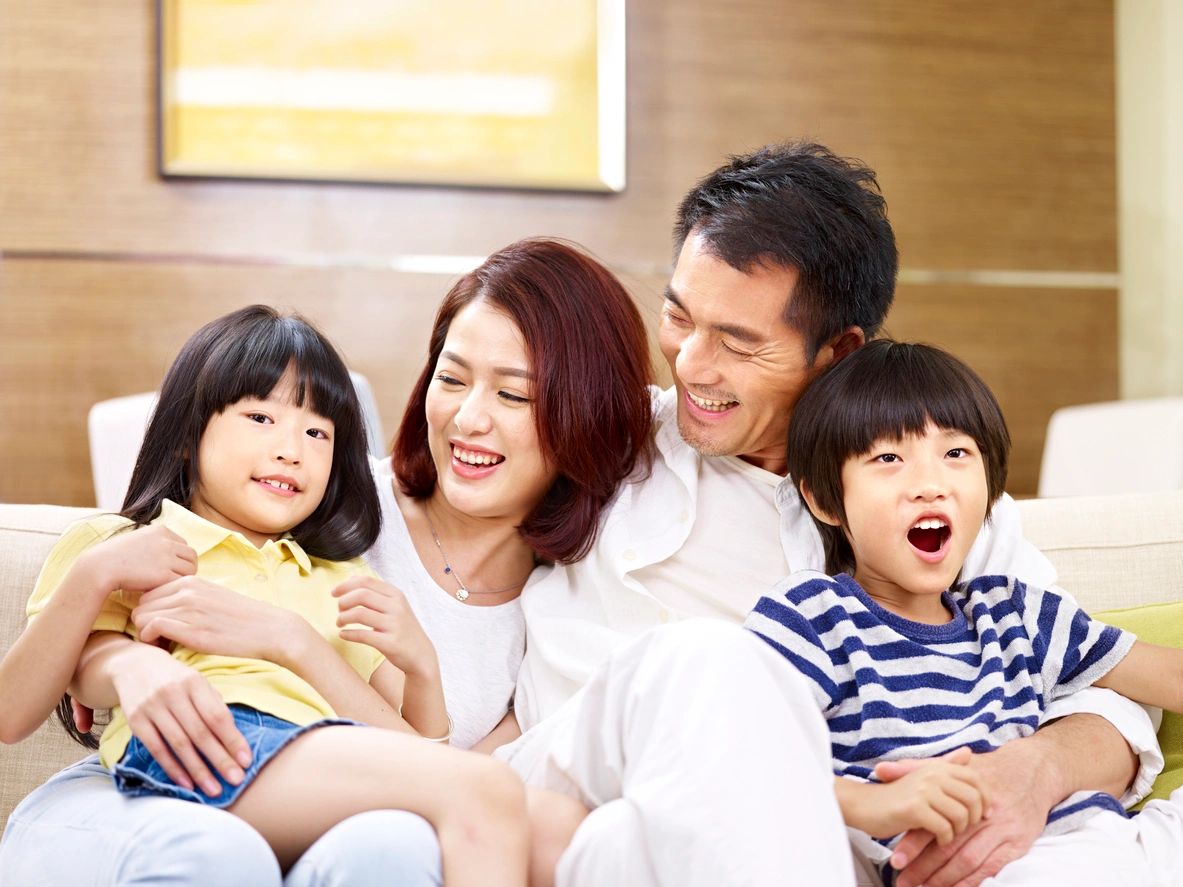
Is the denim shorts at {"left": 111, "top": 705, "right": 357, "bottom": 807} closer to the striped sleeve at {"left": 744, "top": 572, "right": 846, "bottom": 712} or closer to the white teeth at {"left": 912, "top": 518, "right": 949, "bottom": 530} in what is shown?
the striped sleeve at {"left": 744, "top": 572, "right": 846, "bottom": 712}

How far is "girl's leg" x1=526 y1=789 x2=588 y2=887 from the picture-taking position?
48.8 inches

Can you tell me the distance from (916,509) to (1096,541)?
637 mm

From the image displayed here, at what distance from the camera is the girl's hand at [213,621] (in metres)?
1.32

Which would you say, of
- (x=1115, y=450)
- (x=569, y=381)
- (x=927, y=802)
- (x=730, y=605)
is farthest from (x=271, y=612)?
(x=1115, y=450)

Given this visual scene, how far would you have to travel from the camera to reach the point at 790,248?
5.93 ft

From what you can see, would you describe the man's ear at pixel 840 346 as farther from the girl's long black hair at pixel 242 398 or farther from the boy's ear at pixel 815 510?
the girl's long black hair at pixel 242 398

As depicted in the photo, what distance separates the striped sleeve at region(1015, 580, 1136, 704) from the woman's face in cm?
68

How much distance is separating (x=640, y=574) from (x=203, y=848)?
75 centimetres

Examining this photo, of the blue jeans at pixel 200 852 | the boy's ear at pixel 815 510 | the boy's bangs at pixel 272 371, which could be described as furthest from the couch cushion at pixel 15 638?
the boy's ear at pixel 815 510

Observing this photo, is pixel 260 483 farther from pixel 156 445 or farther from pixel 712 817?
pixel 712 817

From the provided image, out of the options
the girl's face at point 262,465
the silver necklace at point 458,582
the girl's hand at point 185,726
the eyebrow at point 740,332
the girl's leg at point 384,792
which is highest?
the eyebrow at point 740,332

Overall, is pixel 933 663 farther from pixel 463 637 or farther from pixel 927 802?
pixel 463 637

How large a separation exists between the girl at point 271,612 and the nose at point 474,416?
0.51 feet

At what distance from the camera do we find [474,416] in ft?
5.35
